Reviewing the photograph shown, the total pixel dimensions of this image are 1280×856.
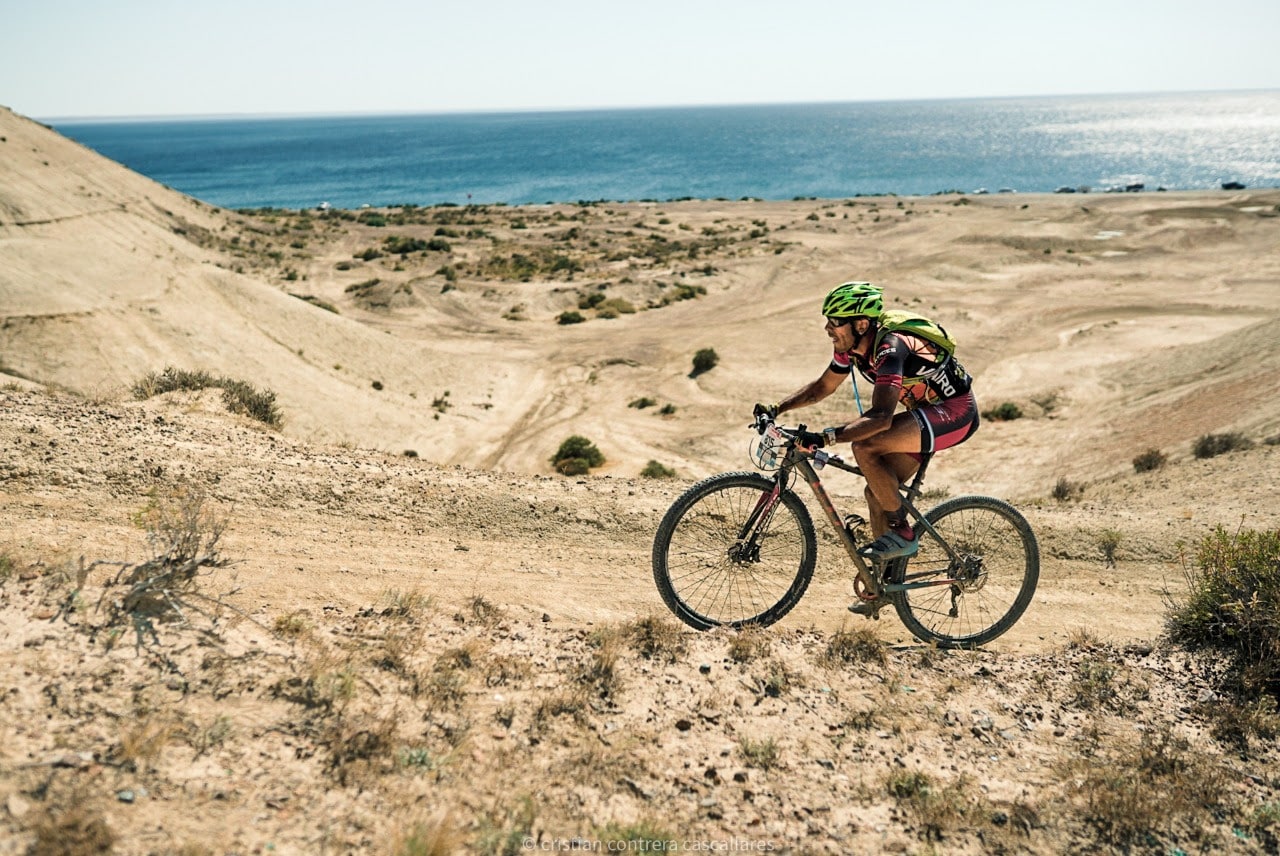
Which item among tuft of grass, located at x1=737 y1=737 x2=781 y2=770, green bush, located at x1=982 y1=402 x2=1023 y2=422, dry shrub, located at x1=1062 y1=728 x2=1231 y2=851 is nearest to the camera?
dry shrub, located at x1=1062 y1=728 x2=1231 y2=851

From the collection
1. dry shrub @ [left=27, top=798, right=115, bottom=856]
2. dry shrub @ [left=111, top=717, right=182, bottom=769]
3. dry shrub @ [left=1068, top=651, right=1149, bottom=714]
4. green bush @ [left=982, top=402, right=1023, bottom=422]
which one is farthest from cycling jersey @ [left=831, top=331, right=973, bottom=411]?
green bush @ [left=982, top=402, right=1023, bottom=422]

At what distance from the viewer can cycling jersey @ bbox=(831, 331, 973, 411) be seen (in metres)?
5.76

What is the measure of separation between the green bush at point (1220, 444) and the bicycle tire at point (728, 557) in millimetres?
13667

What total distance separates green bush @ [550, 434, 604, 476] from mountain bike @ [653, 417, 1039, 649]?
14.0 metres

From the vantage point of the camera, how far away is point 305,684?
487cm

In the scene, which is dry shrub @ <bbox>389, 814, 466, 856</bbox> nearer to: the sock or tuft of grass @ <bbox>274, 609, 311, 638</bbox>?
tuft of grass @ <bbox>274, 609, 311, 638</bbox>

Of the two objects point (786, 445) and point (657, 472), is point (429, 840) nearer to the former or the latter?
point (786, 445)

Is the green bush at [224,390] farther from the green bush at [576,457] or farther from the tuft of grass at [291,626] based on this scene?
the tuft of grass at [291,626]

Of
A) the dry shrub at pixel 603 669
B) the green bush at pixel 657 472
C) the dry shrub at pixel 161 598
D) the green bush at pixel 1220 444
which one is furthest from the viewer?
the green bush at pixel 657 472

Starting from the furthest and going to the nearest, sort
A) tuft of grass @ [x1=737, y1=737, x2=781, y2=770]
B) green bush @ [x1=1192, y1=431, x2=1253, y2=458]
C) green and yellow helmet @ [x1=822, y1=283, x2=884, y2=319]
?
1. green bush @ [x1=1192, y1=431, x2=1253, y2=458]
2. green and yellow helmet @ [x1=822, y1=283, x2=884, y2=319]
3. tuft of grass @ [x1=737, y1=737, x2=781, y2=770]

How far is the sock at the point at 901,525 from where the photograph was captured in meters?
6.38

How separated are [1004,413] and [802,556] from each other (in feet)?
68.5

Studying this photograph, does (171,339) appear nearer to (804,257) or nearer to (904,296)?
(904,296)

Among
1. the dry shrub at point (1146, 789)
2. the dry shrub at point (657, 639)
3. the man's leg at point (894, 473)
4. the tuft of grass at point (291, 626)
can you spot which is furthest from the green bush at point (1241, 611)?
the tuft of grass at point (291, 626)
